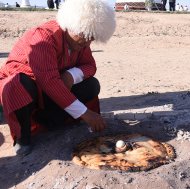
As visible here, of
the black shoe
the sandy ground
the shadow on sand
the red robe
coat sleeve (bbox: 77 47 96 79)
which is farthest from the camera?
coat sleeve (bbox: 77 47 96 79)

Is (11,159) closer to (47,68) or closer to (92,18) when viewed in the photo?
(47,68)

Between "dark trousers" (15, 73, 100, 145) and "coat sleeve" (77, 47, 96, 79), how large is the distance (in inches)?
3.9

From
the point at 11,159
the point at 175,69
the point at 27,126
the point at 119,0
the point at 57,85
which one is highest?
the point at 57,85

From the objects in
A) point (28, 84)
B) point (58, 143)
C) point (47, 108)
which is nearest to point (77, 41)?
point (28, 84)

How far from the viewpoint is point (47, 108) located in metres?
4.07

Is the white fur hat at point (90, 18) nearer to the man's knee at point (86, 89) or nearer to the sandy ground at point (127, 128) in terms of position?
the sandy ground at point (127, 128)

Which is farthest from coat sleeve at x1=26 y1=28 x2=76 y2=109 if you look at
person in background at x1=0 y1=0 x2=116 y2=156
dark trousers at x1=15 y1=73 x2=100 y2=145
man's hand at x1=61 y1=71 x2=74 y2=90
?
man's hand at x1=61 y1=71 x2=74 y2=90

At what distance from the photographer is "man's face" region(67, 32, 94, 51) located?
3.56 m

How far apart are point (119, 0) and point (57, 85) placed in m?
26.2

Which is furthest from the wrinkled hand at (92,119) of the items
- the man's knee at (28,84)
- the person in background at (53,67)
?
the man's knee at (28,84)

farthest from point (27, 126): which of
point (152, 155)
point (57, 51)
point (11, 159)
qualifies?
point (152, 155)

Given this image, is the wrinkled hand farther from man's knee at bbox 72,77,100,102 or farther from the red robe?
man's knee at bbox 72,77,100,102

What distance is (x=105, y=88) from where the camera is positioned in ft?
22.1

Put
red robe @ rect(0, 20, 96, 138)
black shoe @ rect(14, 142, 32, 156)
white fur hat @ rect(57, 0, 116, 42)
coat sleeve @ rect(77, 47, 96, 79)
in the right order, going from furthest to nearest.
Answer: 1. coat sleeve @ rect(77, 47, 96, 79)
2. black shoe @ rect(14, 142, 32, 156)
3. red robe @ rect(0, 20, 96, 138)
4. white fur hat @ rect(57, 0, 116, 42)
